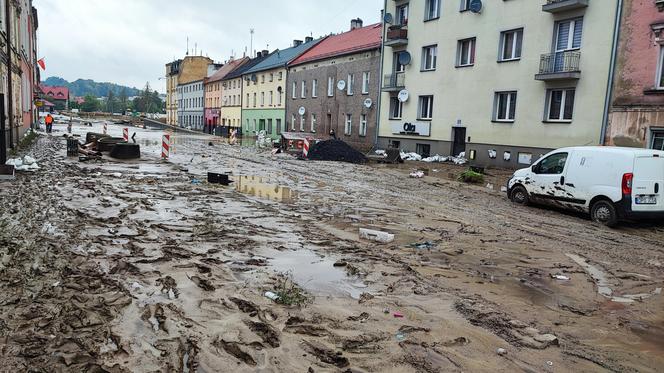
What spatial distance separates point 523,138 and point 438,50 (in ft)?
27.7

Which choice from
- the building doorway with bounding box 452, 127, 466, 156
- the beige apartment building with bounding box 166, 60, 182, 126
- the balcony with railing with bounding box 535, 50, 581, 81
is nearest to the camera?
the balcony with railing with bounding box 535, 50, 581, 81

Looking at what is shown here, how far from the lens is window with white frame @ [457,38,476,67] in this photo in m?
26.7

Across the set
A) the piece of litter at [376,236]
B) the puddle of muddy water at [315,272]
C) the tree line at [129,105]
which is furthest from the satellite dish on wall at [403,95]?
the tree line at [129,105]

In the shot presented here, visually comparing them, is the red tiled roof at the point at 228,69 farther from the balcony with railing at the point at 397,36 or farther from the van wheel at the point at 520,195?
the van wheel at the point at 520,195

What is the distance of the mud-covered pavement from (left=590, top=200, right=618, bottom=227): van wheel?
0.26m

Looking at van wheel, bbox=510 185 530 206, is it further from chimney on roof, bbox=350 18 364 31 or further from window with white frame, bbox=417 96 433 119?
chimney on roof, bbox=350 18 364 31

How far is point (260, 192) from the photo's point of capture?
1342 centimetres

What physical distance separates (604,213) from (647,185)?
39.3 inches

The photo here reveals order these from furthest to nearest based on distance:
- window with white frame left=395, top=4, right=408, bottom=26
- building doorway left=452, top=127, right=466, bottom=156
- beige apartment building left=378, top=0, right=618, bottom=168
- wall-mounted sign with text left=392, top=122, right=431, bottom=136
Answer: window with white frame left=395, top=4, right=408, bottom=26 → wall-mounted sign with text left=392, top=122, right=431, bottom=136 → building doorway left=452, top=127, right=466, bottom=156 → beige apartment building left=378, top=0, right=618, bottom=168

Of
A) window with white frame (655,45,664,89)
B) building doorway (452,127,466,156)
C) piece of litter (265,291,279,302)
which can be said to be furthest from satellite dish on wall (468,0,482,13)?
piece of litter (265,291,279,302)

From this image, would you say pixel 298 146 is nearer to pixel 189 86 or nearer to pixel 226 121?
pixel 226 121

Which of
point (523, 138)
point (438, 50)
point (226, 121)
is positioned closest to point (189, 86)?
point (226, 121)

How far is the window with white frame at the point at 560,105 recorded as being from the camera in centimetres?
2138

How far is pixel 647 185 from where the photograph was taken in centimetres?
1004
